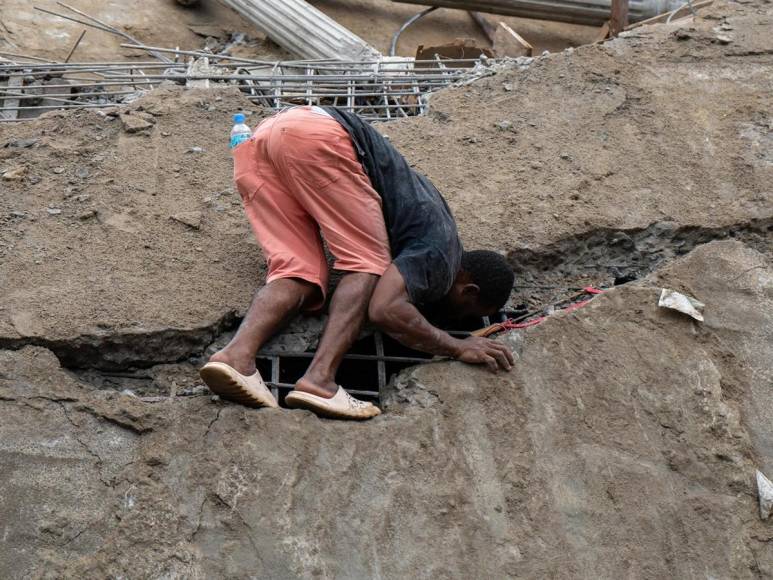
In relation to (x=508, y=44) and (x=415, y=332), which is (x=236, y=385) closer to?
(x=415, y=332)

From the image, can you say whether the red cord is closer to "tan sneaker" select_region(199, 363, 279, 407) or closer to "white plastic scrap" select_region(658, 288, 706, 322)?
"white plastic scrap" select_region(658, 288, 706, 322)

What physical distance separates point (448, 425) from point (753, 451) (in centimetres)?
92

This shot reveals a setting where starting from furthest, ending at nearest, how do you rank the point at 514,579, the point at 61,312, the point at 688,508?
1. the point at 61,312
2. the point at 688,508
3. the point at 514,579

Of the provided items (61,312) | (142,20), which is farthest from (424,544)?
(142,20)

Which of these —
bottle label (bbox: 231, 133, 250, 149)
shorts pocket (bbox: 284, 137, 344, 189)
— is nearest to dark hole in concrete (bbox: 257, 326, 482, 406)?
shorts pocket (bbox: 284, 137, 344, 189)

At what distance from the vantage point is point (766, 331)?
3.59m

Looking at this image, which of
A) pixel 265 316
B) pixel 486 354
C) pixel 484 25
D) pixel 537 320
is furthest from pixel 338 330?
pixel 484 25

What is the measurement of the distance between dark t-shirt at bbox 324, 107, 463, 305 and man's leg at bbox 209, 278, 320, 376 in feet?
1.00

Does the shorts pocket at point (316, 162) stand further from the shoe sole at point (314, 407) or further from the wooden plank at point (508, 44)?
the wooden plank at point (508, 44)

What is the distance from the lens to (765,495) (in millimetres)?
3168

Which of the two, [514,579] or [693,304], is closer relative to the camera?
[514,579]

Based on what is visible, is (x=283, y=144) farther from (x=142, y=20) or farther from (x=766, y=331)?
(x=142, y=20)

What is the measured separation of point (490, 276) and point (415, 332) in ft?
1.15

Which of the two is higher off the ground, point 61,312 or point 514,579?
point 61,312
